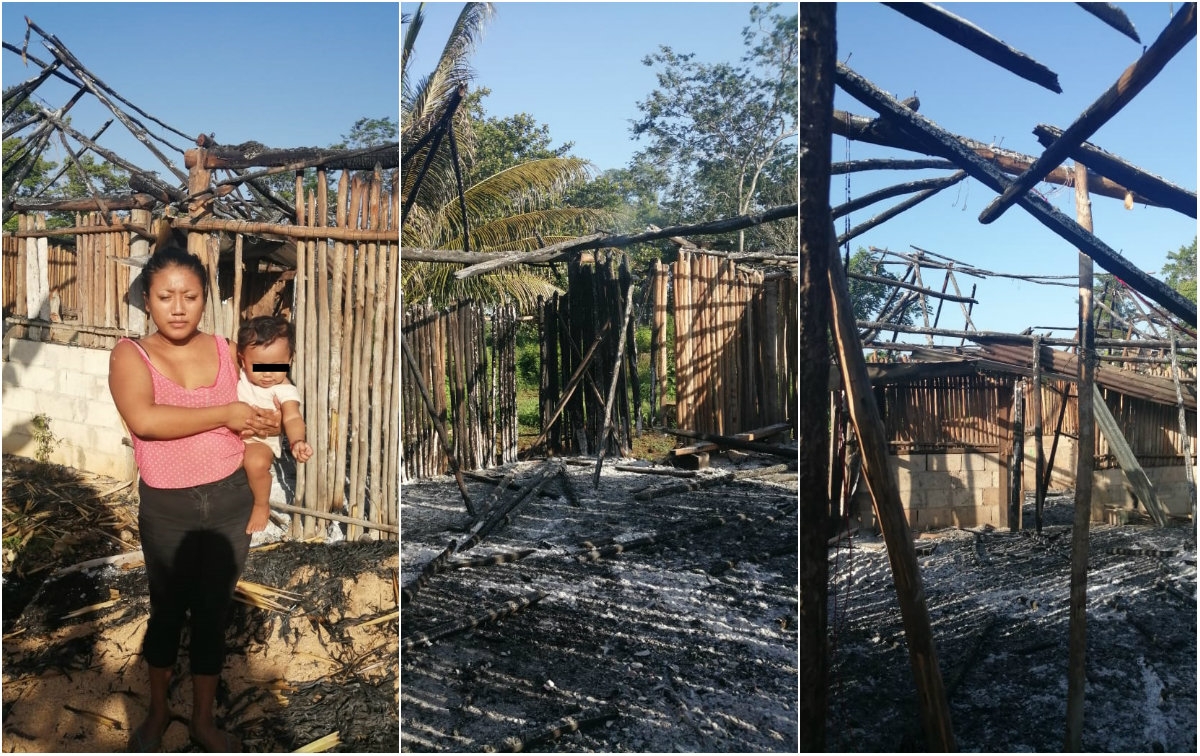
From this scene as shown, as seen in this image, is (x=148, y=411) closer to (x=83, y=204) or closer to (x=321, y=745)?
(x=83, y=204)

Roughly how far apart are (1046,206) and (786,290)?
5.32ft

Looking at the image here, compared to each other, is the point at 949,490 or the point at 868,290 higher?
the point at 868,290

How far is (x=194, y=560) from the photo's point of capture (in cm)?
214

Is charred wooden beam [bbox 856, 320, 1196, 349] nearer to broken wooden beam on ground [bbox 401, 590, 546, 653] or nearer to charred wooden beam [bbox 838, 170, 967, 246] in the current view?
charred wooden beam [bbox 838, 170, 967, 246]

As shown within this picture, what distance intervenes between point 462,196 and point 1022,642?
3.43 meters

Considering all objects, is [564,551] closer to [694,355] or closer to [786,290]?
[694,355]

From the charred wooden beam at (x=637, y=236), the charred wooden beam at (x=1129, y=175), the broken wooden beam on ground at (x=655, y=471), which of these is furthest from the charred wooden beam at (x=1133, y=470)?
the charred wooden beam at (x=637, y=236)

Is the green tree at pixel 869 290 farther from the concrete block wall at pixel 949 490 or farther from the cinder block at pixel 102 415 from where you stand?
the cinder block at pixel 102 415

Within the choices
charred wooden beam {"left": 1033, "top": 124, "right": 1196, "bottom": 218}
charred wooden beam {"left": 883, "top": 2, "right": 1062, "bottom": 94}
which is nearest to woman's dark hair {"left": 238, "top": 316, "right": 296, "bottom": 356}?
charred wooden beam {"left": 883, "top": 2, "right": 1062, "bottom": 94}

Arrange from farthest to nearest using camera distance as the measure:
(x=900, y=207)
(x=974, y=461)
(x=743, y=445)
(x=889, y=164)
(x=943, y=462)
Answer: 1. (x=974, y=461)
2. (x=943, y=462)
3. (x=743, y=445)
4. (x=900, y=207)
5. (x=889, y=164)

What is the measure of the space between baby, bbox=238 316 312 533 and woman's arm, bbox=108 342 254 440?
77 mm

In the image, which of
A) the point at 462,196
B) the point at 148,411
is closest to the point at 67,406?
the point at 148,411

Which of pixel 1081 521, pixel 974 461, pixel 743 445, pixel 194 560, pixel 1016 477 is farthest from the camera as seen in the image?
pixel 1016 477

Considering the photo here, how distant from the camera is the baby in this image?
85.2 inches
